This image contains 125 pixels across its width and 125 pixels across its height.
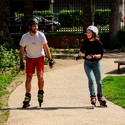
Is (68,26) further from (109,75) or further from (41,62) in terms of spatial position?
(41,62)

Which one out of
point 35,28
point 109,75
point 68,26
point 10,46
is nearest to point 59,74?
point 109,75

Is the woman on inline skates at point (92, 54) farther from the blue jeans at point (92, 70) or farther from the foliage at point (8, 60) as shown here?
the foliage at point (8, 60)

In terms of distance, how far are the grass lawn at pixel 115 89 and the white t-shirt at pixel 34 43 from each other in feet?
6.31

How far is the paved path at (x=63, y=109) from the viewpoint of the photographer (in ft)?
Answer: 26.4

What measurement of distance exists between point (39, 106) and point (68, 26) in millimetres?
18959

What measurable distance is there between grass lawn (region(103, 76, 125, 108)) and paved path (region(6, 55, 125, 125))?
0.90 ft

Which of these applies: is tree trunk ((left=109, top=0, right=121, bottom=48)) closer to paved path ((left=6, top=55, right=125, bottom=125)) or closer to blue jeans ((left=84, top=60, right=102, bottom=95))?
paved path ((left=6, top=55, right=125, bottom=125))

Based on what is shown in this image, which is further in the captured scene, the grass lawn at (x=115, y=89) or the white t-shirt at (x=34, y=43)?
the grass lawn at (x=115, y=89)

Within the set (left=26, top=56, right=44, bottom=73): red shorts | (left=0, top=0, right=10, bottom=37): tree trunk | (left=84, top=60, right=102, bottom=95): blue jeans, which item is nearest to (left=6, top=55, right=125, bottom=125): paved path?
(left=84, top=60, right=102, bottom=95): blue jeans

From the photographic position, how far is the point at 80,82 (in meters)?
12.7

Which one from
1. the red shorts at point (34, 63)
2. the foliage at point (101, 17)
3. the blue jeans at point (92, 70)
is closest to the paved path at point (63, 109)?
the blue jeans at point (92, 70)

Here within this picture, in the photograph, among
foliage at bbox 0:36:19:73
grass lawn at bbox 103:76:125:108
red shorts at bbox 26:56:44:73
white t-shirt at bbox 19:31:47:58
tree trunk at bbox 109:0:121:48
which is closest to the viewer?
white t-shirt at bbox 19:31:47:58

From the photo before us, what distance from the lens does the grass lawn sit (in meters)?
10.0

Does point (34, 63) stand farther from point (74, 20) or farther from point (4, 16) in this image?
point (74, 20)
